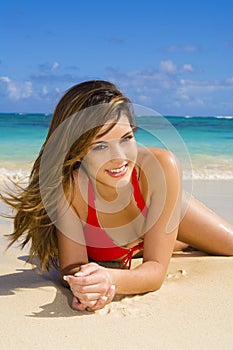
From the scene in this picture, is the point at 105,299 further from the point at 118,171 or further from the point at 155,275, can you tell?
the point at 118,171

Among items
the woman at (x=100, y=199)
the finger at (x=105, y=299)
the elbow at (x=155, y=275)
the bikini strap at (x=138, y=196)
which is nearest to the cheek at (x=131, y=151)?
the woman at (x=100, y=199)

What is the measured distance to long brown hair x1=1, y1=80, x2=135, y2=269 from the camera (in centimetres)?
241

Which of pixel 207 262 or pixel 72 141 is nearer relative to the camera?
pixel 72 141

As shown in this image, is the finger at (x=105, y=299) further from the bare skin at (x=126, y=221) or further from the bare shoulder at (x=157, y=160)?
the bare shoulder at (x=157, y=160)

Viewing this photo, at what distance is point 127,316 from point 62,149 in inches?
32.2

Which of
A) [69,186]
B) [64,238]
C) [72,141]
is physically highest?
[72,141]

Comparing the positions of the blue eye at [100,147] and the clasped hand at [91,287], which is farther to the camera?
the blue eye at [100,147]

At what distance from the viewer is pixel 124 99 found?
2.49m

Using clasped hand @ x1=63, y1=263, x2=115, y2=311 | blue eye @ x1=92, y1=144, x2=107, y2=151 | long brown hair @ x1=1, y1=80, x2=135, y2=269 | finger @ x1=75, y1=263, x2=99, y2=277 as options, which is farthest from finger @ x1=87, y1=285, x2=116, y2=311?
blue eye @ x1=92, y1=144, x2=107, y2=151

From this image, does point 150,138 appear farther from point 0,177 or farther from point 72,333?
point 72,333

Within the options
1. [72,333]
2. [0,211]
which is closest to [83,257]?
[72,333]

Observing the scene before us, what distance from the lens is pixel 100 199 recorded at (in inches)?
108

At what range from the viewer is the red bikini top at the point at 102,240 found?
105 inches

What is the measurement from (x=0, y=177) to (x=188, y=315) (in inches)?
223
